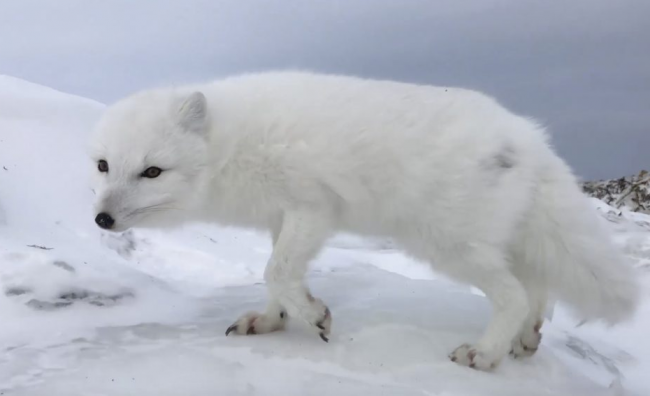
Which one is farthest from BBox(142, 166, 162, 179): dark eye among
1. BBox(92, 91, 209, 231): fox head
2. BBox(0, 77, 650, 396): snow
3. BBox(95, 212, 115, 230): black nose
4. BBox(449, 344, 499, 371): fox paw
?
BBox(449, 344, 499, 371): fox paw

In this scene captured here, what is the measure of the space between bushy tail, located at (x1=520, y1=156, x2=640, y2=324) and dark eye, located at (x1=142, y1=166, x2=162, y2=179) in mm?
1475

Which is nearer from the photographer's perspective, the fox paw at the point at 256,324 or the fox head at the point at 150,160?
the fox head at the point at 150,160

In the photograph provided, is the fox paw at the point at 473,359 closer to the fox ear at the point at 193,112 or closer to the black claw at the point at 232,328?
the black claw at the point at 232,328

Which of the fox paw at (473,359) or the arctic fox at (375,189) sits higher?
the arctic fox at (375,189)

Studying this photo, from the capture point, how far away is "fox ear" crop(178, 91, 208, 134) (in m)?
2.55

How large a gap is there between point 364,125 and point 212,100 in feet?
2.22

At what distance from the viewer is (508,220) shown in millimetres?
2492

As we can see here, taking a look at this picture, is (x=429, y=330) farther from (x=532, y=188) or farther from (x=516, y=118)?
(x=516, y=118)

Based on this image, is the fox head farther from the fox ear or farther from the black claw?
the black claw

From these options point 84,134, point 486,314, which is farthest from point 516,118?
point 84,134

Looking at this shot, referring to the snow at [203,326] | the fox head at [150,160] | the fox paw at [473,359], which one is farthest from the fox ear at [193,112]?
the fox paw at [473,359]

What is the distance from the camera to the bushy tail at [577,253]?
2.50 metres

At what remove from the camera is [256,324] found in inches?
102

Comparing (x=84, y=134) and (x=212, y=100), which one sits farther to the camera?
(x=84, y=134)
